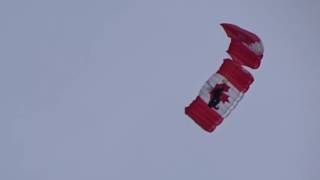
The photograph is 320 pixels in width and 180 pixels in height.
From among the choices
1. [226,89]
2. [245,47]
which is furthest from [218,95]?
[245,47]

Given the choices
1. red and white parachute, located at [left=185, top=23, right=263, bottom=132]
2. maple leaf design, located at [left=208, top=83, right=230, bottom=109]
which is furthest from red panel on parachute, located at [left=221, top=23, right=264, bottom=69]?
maple leaf design, located at [left=208, top=83, right=230, bottom=109]

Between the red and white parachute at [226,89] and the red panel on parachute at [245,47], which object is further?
the red and white parachute at [226,89]

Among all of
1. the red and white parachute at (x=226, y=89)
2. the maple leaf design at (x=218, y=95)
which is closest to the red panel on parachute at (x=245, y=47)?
the red and white parachute at (x=226, y=89)

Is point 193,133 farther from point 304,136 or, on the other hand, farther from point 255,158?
point 304,136

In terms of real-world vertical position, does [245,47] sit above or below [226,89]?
above

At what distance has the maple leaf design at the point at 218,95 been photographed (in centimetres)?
381

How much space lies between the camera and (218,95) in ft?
12.5

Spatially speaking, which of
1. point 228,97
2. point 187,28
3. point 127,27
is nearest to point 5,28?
point 127,27

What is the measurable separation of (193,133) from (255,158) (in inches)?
23.0

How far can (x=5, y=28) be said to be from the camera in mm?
4434

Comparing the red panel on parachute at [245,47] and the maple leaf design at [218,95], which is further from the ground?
the red panel on parachute at [245,47]

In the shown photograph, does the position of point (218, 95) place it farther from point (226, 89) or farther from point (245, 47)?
point (245, 47)

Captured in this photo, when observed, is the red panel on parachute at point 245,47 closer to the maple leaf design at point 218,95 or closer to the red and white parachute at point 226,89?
the red and white parachute at point 226,89

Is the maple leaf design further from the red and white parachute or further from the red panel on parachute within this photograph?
the red panel on parachute
